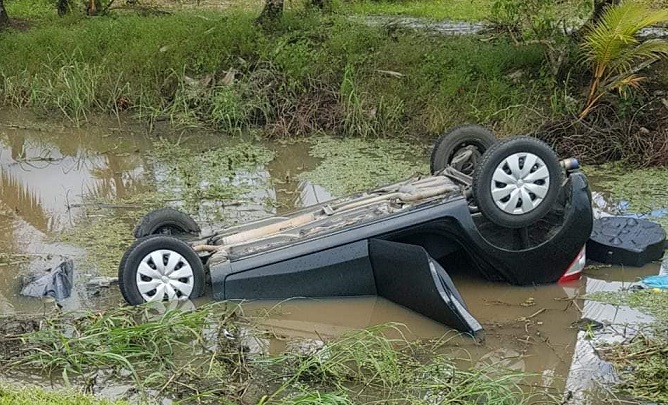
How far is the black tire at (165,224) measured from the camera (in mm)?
6227

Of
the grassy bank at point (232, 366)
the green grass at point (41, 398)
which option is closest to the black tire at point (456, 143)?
the grassy bank at point (232, 366)

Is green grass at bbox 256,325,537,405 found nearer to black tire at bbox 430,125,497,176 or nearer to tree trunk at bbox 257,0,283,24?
black tire at bbox 430,125,497,176

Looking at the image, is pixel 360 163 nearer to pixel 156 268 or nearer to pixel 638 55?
pixel 638 55

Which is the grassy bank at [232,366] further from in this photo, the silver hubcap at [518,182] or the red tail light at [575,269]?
the red tail light at [575,269]

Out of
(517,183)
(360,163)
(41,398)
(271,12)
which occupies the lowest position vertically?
(41,398)

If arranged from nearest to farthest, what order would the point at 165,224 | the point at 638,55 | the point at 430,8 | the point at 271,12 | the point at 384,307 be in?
1. the point at 384,307
2. the point at 165,224
3. the point at 638,55
4. the point at 271,12
5. the point at 430,8

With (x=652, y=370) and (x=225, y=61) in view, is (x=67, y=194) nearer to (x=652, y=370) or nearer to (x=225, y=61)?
(x=225, y=61)

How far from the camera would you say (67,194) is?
27.8ft

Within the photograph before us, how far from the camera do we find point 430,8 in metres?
16.9

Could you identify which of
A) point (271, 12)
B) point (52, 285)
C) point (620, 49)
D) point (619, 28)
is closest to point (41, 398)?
point (52, 285)

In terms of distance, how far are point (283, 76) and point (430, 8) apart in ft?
21.2

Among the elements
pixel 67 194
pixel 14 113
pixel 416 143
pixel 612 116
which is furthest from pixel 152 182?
pixel 612 116

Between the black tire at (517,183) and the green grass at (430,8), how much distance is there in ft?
30.1

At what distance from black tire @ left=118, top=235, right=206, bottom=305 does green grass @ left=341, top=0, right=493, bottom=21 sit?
993 cm
